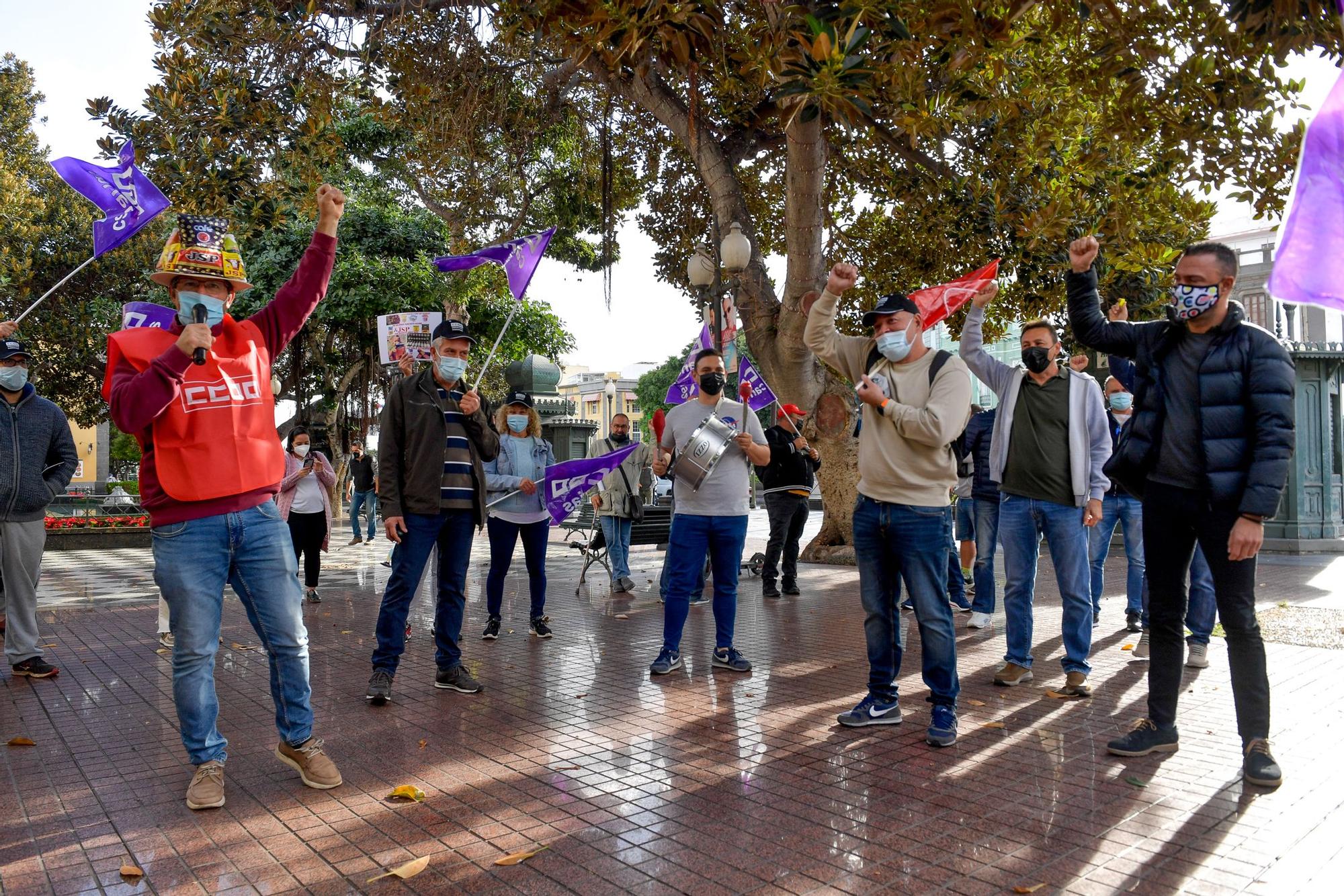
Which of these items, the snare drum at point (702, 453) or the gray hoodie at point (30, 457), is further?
the gray hoodie at point (30, 457)

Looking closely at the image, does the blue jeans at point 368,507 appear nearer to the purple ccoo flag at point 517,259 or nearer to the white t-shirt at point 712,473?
the purple ccoo flag at point 517,259

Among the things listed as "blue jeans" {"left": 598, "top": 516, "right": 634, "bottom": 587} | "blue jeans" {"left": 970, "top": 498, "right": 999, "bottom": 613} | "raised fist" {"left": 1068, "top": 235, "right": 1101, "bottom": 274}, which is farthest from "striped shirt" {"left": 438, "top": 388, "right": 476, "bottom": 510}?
"blue jeans" {"left": 598, "top": 516, "right": 634, "bottom": 587}

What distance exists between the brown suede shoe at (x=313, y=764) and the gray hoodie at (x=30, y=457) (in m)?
3.44

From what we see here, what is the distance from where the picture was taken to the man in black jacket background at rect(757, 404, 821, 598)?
393 inches

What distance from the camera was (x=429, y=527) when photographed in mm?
5570

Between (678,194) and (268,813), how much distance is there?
1343 centimetres

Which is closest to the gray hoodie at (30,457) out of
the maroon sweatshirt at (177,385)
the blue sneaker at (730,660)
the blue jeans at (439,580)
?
the blue jeans at (439,580)

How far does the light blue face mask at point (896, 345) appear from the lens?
4723 millimetres

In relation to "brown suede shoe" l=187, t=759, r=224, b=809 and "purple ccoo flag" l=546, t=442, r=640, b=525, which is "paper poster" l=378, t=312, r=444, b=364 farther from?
"brown suede shoe" l=187, t=759, r=224, b=809

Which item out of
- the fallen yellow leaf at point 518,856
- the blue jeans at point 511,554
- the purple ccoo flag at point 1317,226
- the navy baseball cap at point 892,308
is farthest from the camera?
the blue jeans at point 511,554

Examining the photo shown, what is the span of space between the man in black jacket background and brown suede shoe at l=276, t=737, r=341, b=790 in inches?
249

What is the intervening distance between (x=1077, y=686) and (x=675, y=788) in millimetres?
2680

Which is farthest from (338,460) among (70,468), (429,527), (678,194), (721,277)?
(429,527)

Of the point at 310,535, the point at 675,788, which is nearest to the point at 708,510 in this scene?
the point at 675,788
